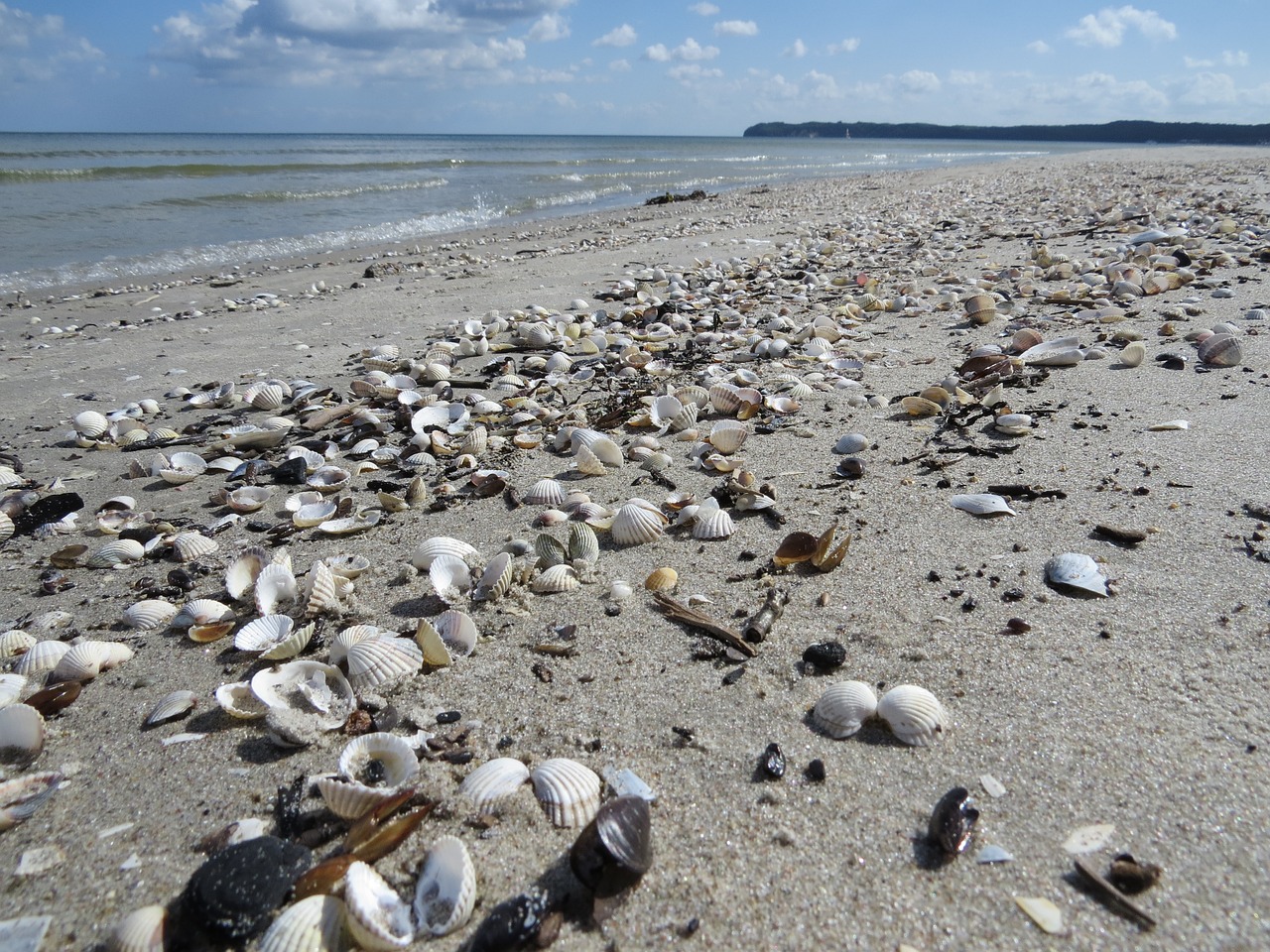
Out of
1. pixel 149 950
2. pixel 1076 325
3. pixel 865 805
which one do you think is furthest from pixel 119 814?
pixel 1076 325

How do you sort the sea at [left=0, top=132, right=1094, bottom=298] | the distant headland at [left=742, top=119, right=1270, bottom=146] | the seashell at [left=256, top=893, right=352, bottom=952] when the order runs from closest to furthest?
the seashell at [left=256, top=893, right=352, bottom=952] < the sea at [left=0, top=132, right=1094, bottom=298] < the distant headland at [left=742, top=119, right=1270, bottom=146]

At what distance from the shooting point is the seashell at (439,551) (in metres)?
2.59

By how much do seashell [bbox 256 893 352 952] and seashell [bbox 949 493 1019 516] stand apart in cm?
225

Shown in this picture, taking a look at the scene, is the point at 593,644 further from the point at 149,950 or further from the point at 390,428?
the point at 390,428

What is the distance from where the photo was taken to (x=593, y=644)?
2199mm

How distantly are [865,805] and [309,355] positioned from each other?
5126 millimetres

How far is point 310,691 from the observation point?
195 centimetres

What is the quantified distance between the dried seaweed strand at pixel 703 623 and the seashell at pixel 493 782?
0.69 meters

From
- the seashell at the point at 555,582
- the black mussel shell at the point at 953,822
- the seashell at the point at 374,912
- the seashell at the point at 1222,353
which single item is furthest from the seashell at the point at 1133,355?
the seashell at the point at 374,912

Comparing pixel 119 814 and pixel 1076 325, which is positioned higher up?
pixel 1076 325

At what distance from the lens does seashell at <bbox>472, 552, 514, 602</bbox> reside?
2424mm

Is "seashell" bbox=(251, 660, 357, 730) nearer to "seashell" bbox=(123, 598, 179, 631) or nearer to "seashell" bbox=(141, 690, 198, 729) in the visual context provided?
"seashell" bbox=(141, 690, 198, 729)

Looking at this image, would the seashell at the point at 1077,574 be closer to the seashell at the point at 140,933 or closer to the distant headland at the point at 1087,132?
the seashell at the point at 140,933

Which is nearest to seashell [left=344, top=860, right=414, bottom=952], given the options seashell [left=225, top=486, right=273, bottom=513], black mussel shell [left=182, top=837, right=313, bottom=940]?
black mussel shell [left=182, top=837, right=313, bottom=940]
